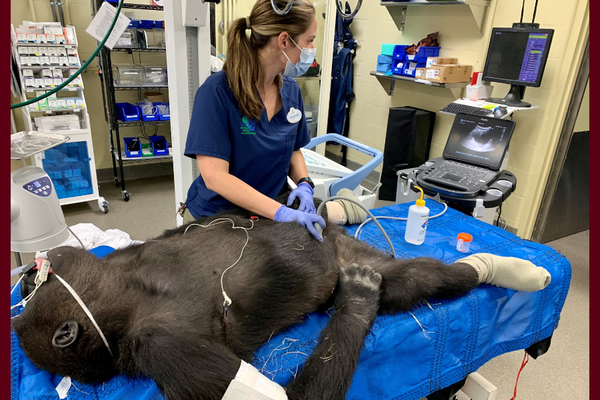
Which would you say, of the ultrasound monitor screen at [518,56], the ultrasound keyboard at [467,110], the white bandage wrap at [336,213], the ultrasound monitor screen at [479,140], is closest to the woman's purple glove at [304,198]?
the white bandage wrap at [336,213]

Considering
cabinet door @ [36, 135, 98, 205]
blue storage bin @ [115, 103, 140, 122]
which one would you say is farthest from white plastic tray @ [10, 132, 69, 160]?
blue storage bin @ [115, 103, 140, 122]

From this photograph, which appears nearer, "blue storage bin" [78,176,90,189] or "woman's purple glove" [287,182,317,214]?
"woman's purple glove" [287,182,317,214]

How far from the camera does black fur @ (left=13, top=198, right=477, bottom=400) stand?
0.92m

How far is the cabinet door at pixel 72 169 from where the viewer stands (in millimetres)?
3236

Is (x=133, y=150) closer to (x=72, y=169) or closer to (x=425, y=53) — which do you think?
(x=72, y=169)

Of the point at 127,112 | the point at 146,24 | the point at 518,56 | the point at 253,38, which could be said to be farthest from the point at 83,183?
the point at 518,56

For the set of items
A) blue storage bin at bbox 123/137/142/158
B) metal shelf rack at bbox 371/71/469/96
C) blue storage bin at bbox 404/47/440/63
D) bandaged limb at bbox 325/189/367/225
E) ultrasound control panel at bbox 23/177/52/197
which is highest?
blue storage bin at bbox 404/47/440/63

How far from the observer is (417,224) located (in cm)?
163

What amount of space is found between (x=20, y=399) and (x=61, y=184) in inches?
109

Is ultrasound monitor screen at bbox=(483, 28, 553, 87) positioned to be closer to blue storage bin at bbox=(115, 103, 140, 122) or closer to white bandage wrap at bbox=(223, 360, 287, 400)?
white bandage wrap at bbox=(223, 360, 287, 400)

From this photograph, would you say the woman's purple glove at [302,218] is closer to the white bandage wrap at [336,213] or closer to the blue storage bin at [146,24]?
the white bandage wrap at [336,213]

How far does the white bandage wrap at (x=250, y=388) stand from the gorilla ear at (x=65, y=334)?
1.24ft

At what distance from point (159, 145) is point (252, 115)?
2.61 meters

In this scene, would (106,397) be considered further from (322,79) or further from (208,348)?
(322,79)
